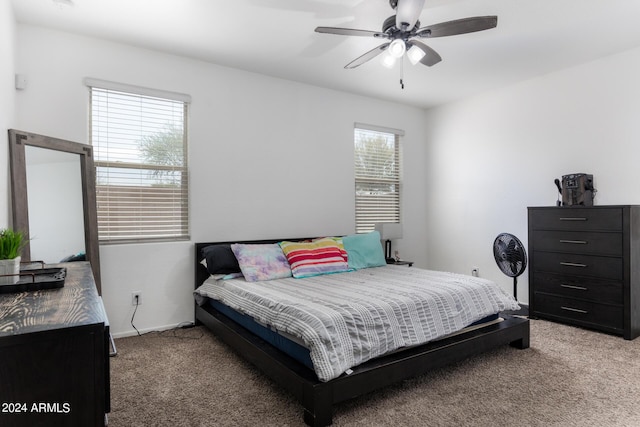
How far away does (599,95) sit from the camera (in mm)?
3584

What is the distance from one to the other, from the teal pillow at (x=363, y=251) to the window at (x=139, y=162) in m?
1.65

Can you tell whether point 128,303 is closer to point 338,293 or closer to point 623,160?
point 338,293

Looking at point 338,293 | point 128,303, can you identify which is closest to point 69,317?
point 338,293

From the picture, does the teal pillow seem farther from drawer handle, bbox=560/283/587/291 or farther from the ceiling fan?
the ceiling fan

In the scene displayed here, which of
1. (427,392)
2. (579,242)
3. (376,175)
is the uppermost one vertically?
(376,175)

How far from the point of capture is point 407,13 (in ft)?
6.92

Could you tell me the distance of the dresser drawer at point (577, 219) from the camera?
314 cm

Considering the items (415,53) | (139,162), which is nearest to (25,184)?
(139,162)

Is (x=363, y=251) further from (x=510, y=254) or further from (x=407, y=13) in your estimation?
(x=407, y=13)

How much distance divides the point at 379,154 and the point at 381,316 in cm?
312

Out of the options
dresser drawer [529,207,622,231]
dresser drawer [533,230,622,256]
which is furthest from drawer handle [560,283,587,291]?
dresser drawer [529,207,622,231]

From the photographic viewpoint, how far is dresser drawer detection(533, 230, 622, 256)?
3156 millimetres

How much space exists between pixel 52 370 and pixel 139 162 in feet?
9.21

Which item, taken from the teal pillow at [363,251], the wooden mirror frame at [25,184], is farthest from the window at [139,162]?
the teal pillow at [363,251]
